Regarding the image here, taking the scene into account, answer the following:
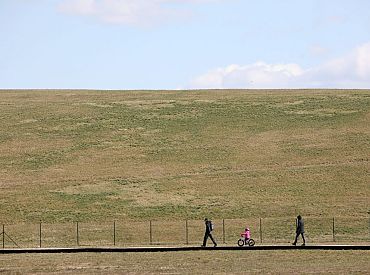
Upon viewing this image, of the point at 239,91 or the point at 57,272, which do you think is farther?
the point at 239,91

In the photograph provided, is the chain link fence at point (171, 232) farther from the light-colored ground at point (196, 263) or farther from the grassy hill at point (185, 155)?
the light-colored ground at point (196, 263)

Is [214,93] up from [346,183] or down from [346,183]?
up

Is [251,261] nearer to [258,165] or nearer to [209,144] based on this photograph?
[258,165]

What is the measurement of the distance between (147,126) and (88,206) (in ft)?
104

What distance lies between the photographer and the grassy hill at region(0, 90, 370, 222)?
7200cm

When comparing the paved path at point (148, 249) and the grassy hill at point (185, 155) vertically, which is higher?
the grassy hill at point (185, 155)

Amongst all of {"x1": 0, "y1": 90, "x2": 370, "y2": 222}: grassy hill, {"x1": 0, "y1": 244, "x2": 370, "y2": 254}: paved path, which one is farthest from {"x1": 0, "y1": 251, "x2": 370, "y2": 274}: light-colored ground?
{"x1": 0, "y1": 90, "x2": 370, "y2": 222}: grassy hill

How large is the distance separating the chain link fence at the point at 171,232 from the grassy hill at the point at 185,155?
77.6 inches

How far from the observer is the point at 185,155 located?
3524 inches

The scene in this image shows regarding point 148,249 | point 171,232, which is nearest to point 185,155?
point 171,232

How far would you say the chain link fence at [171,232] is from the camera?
60.7 metres

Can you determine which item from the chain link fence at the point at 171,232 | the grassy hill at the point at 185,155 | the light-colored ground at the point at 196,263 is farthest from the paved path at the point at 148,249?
the grassy hill at the point at 185,155

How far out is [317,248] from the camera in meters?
52.8

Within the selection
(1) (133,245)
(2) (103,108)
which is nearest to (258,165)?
(1) (133,245)
